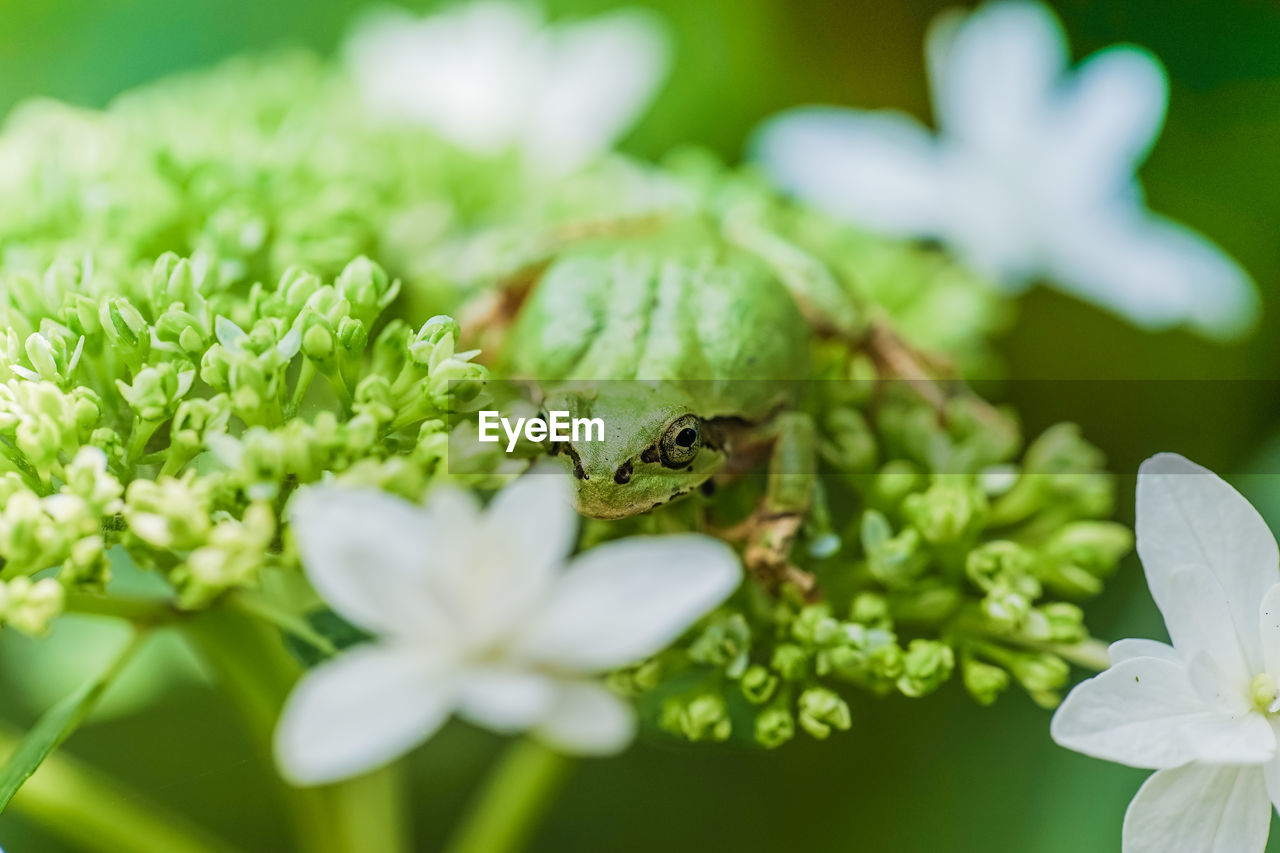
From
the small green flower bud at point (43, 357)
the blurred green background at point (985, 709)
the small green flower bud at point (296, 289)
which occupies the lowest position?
the blurred green background at point (985, 709)

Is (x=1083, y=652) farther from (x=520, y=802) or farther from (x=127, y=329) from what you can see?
(x=127, y=329)

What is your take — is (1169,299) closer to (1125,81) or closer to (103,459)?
(1125,81)

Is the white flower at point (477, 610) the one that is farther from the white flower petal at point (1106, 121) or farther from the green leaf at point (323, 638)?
the white flower petal at point (1106, 121)

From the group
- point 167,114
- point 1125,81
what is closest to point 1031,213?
point 1125,81

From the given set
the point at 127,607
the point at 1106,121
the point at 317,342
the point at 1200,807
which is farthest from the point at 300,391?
the point at 1106,121

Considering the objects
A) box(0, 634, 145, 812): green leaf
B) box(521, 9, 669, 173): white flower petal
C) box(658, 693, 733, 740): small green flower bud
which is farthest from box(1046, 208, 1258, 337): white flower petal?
box(0, 634, 145, 812): green leaf

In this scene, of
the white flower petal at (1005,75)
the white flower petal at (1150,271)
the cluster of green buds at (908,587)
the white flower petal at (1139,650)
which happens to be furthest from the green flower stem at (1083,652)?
the white flower petal at (1005,75)
